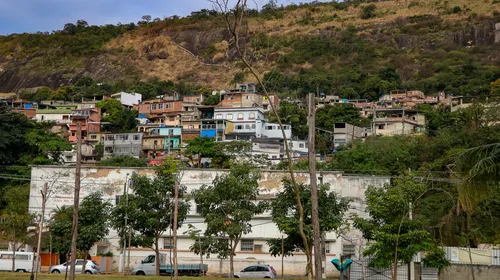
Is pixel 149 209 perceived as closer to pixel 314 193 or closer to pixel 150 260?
pixel 150 260

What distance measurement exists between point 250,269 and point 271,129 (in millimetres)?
55692

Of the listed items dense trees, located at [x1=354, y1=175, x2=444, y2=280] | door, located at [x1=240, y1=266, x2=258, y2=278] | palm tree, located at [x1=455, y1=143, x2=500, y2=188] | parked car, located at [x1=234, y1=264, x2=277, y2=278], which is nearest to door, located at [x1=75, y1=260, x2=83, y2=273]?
parked car, located at [x1=234, y1=264, x2=277, y2=278]

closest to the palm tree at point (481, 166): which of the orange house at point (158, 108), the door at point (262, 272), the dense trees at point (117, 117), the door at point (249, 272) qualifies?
the door at point (262, 272)

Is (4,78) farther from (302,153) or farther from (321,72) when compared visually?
(302,153)

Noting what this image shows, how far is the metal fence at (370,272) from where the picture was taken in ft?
101

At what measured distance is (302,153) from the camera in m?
84.4

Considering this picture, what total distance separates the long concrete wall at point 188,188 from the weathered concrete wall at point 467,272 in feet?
44.8

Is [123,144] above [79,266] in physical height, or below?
above

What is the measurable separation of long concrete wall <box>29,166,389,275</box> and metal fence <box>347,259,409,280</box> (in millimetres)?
12666

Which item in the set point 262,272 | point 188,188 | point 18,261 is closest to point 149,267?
point 262,272

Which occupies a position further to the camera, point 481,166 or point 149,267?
point 149,267

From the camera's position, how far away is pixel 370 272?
30906 millimetres

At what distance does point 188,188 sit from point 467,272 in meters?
22.2

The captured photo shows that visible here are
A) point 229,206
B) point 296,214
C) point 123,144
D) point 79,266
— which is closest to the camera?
point 296,214
